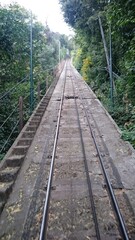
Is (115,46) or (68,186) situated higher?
(115,46)

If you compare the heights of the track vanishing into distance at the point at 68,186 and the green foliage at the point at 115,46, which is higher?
the green foliage at the point at 115,46

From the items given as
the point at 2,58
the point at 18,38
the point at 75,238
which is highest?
the point at 18,38

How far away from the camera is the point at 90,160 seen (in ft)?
22.3

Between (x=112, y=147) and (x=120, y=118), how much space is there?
481 centimetres

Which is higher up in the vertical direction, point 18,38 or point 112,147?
point 18,38

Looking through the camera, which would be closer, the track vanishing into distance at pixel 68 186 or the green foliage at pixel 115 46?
the track vanishing into distance at pixel 68 186

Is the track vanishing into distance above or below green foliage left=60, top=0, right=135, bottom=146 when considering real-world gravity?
below

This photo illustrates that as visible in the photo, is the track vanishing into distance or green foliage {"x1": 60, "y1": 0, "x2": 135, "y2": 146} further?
green foliage {"x1": 60, "y1": 0, "x2": 135, "y2": 146}

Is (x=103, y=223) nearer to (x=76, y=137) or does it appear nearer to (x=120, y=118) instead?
(x=76, y=137)

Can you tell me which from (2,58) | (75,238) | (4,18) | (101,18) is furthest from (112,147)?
(101,18)

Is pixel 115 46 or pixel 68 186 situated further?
pixel 115 46

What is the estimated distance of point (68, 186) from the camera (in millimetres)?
5445

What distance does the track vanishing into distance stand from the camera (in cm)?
414

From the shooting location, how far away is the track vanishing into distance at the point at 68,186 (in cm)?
414
